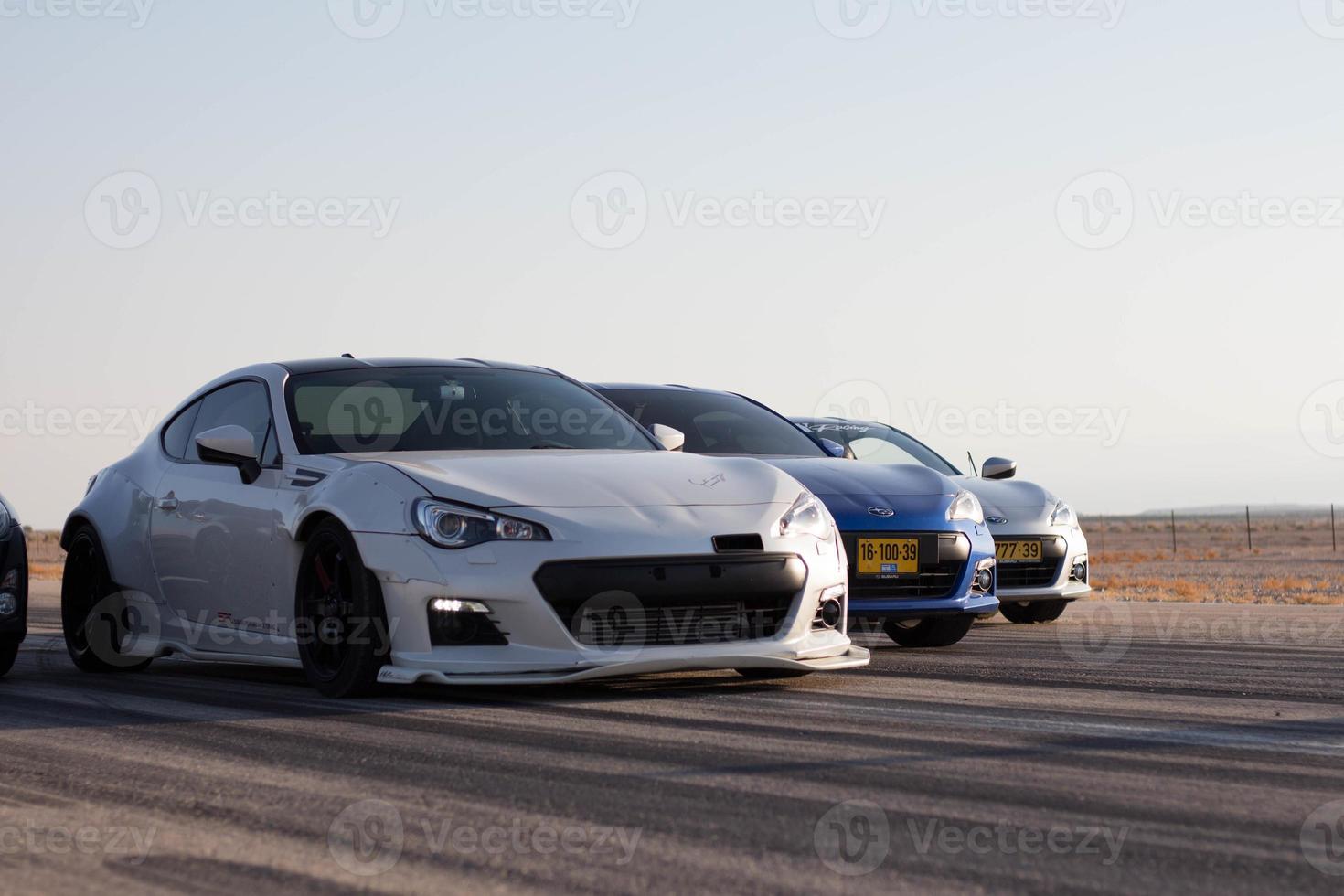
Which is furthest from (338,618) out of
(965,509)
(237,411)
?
(965,509)

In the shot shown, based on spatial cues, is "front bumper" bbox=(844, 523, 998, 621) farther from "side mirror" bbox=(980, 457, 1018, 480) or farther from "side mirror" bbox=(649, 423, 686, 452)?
"side mirror" bbox=(980, 457, 1018, 480)

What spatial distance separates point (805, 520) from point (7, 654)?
13.5ft

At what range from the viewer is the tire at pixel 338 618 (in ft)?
21.4

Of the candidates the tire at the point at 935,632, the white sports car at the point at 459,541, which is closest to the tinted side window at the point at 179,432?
the white sports car at the point at 459,541

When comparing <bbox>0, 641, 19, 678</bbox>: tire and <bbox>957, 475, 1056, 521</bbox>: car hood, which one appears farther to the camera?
<bbox>957, 475, 1056, 521</bbox>: car hood

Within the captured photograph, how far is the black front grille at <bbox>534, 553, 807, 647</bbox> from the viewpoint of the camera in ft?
20.6

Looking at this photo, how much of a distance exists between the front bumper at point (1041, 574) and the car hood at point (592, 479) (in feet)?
12.9

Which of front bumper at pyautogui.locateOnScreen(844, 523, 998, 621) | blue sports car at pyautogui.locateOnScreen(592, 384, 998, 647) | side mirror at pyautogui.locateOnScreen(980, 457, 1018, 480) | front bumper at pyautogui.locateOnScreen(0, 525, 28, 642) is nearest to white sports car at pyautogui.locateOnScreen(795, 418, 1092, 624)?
side mirror at pyautogui.locateOnScreen(980, 457, 1018, 480)

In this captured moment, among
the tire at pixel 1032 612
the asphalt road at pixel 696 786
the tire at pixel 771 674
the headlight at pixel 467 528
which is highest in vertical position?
the headlight at pixel 467 528

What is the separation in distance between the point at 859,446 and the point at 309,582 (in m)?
5.63

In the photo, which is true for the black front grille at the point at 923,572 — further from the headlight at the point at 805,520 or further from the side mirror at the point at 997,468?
the side mirror at the point at 997,468

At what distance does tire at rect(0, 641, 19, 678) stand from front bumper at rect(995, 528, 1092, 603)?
5.90m

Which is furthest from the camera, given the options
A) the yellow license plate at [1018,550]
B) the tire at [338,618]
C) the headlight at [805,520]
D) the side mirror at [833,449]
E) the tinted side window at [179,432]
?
the yellow license plate at [1018,550]

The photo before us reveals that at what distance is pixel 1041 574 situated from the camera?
11.0 m
